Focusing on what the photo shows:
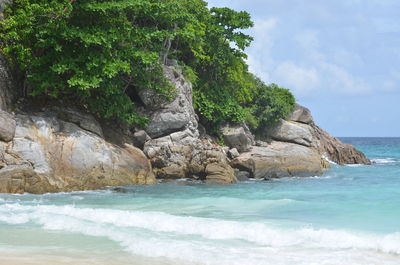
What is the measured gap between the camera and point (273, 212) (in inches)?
541

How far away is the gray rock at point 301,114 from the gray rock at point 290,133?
93.0 inches

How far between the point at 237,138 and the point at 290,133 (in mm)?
5046

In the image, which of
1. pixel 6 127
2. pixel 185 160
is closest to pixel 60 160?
pixel 6 127

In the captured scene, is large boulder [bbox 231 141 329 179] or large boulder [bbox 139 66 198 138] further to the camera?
large boulder [bbox 231 141 329 179]

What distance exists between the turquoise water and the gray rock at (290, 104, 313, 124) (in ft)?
48.3

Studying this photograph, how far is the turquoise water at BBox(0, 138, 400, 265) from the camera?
8.52 metres

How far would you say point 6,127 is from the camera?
1669 centimetres

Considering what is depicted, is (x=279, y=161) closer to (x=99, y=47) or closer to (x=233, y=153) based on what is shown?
(x=233, y=153)

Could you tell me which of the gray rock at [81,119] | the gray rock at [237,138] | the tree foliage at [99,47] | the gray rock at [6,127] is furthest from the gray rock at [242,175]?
the gray rock at [6,127]

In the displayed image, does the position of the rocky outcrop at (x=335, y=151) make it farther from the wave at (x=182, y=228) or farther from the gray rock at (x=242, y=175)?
the wave at (x=182, y=228)

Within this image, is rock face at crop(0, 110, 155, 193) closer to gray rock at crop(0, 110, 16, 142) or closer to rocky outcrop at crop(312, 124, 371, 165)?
gray rock at crop(0, 110, 16, 142)

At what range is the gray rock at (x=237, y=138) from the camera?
26500 millimetres

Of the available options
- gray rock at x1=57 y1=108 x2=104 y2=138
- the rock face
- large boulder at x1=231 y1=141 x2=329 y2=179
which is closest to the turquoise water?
the rock face

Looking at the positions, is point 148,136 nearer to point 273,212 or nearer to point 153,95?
point 153,95
